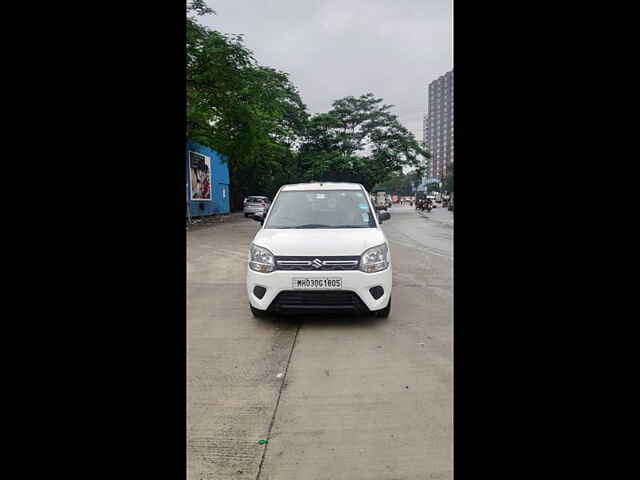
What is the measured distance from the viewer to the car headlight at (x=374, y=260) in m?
4.54

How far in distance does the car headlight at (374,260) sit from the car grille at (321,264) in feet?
0.25

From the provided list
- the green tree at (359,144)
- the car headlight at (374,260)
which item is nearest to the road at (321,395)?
the car headlight at (374,260)

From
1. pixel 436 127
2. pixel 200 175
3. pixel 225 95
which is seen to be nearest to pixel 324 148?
pixel 200 175

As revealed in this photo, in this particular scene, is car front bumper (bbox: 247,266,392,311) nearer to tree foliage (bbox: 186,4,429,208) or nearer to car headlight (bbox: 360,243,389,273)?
car headlight (bbox: 360,243,389,273)

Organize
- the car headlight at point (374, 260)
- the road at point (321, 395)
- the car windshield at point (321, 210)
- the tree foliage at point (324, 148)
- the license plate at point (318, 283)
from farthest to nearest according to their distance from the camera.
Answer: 1. the tree foliage at point (324, 148)
2. the car windshield at point (321, 210)
3. the car headlight at point (374, 260)
4. the license plate at point (318, 283)
5. the road at point (321, 395)

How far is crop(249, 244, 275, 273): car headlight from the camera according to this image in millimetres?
4590

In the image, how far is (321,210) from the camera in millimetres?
5637

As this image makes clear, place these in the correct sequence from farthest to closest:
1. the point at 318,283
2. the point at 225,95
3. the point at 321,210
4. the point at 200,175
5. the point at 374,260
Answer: the point at 200,175 → the point at 225,95 → the point at 321,210 → the point at 374,260 → the point at 318,283

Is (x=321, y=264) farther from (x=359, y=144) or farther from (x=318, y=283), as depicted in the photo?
(x=359, y=144)

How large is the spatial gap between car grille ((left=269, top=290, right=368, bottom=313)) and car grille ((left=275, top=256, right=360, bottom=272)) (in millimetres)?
250

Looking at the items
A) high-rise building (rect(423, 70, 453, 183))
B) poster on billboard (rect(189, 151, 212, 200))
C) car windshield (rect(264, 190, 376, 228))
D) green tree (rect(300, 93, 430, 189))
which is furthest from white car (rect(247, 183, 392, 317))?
high-rise building (rect(423, 70, 453, 183))

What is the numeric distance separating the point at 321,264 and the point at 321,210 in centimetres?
131

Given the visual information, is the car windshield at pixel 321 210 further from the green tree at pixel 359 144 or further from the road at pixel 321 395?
the green tree at pixel 359 144
